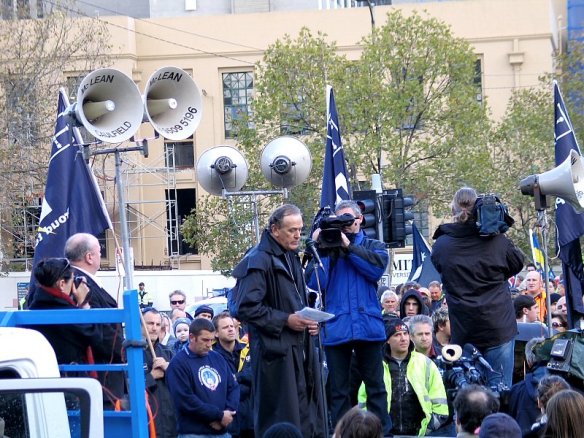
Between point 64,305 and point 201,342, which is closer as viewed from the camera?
point 64,305

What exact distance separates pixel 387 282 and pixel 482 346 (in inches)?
461

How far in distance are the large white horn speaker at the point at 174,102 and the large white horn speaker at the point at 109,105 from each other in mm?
285

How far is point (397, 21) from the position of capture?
33.0 m

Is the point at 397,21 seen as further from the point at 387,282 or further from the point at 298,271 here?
the point at 298,271

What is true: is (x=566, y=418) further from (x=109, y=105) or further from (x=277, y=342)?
(x=109, y=105)

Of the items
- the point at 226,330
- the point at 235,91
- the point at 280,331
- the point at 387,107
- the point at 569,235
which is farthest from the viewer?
the point at 235,91

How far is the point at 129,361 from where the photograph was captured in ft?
16.6

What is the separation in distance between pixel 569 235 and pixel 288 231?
4.70 m

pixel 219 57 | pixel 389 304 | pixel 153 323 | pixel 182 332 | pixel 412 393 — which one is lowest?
pixel 412 393

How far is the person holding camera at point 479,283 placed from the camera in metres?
9.24

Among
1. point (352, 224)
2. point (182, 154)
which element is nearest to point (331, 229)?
point (352, 224)

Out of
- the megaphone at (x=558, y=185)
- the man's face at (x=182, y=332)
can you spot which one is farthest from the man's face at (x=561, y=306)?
the man's face at (x=182, y=332)

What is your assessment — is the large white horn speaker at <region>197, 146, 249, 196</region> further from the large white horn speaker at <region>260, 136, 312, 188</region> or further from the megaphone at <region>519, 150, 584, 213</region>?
the megaphone at <region>519, 150, 584, 213</region>

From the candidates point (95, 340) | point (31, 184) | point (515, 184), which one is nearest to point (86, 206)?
point (95, 340)
